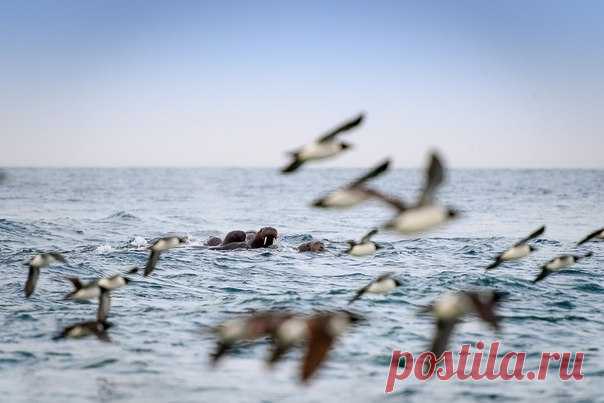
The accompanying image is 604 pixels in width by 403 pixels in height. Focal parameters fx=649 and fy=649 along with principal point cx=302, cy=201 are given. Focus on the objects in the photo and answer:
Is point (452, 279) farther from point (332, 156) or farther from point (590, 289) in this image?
point (332, 156)

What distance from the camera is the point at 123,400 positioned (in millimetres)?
7328

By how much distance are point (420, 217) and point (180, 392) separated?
3.72 meters

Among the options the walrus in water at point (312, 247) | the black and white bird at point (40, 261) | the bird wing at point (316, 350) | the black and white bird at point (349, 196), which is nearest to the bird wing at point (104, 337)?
the black and white bird at point (40, 261)

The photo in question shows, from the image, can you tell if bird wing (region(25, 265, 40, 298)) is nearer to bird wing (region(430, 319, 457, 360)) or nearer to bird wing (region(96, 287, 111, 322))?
bird wing (region(96, 287, 111, 322))

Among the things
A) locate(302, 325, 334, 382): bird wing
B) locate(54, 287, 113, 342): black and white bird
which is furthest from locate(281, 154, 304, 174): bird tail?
locate(54, 287, 113, 342): black and white bird

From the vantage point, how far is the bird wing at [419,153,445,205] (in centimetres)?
556

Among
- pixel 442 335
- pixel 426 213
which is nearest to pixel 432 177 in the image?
pixel 426 213

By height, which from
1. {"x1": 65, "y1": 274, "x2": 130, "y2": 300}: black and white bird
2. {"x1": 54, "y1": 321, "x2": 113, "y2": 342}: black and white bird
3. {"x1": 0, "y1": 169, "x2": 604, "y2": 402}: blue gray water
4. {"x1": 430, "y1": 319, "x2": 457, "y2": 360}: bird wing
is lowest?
{"x1": 0, "y1": 169, "x2": 604, "y2": 402}: blue gray water

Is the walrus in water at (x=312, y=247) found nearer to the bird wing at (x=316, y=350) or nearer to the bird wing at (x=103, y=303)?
the bird wing at (x=103, y=303)

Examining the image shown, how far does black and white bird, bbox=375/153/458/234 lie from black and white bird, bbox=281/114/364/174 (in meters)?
1.29

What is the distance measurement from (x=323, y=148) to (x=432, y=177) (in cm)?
167

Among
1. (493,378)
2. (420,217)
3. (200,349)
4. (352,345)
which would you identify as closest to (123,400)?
(200,349)
